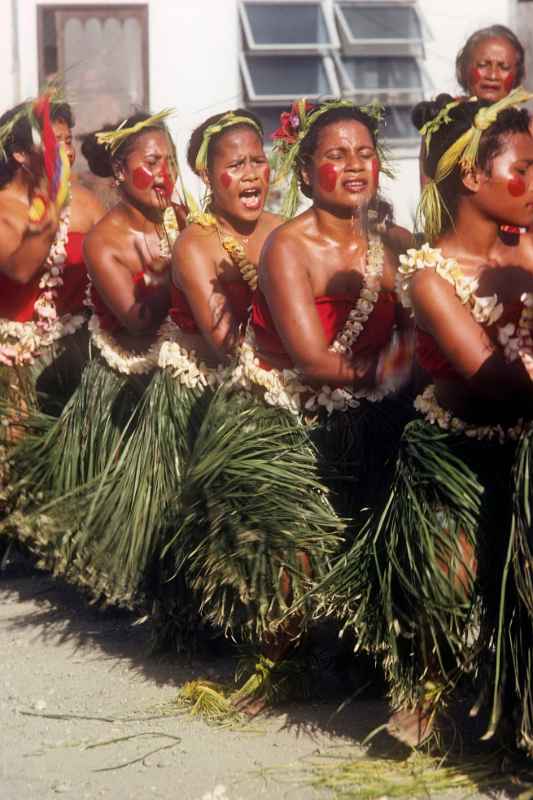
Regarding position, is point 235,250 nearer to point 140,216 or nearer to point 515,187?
point 140,216

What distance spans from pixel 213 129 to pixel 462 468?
4.81ft

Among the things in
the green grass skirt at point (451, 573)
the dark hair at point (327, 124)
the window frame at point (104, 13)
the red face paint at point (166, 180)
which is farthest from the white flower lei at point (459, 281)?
the window frame at point (104, 13)

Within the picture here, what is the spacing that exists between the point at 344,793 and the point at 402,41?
721cm

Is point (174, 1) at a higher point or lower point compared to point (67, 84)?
higher

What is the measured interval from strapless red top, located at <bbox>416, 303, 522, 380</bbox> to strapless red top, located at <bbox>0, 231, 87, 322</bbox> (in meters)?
1.84

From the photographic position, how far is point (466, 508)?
119 inches

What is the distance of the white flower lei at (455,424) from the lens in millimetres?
3053

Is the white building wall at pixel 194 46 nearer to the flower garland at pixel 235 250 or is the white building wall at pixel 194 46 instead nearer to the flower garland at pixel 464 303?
the flower garland at pixel 235 250

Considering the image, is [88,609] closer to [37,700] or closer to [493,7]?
[37,700]

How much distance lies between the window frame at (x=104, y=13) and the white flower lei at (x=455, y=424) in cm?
635

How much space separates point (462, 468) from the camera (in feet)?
10.0

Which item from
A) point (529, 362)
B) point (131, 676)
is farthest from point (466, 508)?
point (131, 676)

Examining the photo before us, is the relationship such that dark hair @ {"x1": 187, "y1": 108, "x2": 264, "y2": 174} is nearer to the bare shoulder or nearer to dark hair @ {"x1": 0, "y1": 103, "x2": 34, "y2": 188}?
the bare shoulder

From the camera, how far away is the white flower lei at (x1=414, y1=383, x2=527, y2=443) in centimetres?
305
